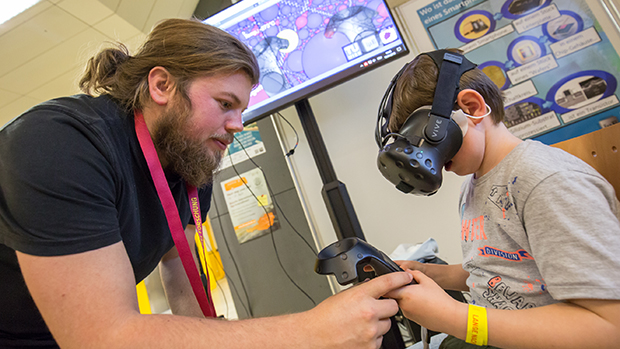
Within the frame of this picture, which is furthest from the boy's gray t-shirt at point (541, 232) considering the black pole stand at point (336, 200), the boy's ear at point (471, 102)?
the black pole stand at point (336, 200)

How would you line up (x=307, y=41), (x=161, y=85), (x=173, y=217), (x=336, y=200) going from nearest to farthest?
(x=173, y=217) < (x=161, y=85) < (x=336, y=200) < (x=307, y=41)

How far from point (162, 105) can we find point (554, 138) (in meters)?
1.55

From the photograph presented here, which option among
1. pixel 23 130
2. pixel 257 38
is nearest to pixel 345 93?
pixel 257 38

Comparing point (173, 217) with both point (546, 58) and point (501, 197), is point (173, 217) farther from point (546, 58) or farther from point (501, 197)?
point (546, 58)

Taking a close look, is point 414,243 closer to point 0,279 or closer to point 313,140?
point 313,140

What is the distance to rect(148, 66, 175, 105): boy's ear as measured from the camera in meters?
1.01

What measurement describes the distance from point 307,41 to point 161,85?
0.74 m

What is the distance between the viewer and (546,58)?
4.61ft

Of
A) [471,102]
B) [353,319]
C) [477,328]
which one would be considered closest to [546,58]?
[471,102]

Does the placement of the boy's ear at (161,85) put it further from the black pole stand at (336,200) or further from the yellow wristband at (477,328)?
the yellow wristband at (477,328)

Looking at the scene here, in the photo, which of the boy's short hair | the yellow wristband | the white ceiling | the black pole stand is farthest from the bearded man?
the white ceiling

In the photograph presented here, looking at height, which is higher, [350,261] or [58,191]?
[58,191]

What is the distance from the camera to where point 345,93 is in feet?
5.61

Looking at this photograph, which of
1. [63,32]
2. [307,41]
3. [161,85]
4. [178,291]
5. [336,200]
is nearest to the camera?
[161,85]
